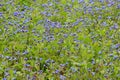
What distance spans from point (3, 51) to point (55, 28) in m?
0.86

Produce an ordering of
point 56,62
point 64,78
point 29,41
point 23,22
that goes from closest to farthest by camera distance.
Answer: point 64,78, point 56,62, point 29,41, point 23,22

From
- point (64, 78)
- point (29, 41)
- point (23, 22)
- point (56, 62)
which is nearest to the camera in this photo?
point (64, 78)

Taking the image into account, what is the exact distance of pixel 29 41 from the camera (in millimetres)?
4801

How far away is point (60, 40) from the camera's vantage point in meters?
4.66

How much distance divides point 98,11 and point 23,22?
1.19 metres

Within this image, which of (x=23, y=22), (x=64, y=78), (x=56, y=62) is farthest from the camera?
(x=23, y=22)

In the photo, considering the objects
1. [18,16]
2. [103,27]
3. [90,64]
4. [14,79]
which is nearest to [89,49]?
[90,64]

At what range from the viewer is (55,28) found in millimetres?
4973

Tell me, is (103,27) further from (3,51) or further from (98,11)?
(3,51)

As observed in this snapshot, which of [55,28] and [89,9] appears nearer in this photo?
[55,28]

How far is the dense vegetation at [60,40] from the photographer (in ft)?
13.2

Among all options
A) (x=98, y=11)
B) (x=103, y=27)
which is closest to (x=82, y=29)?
(x=103, y=27)

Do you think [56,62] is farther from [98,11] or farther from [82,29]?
[98,11]

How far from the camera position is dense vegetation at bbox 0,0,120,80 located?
13.2 ft
